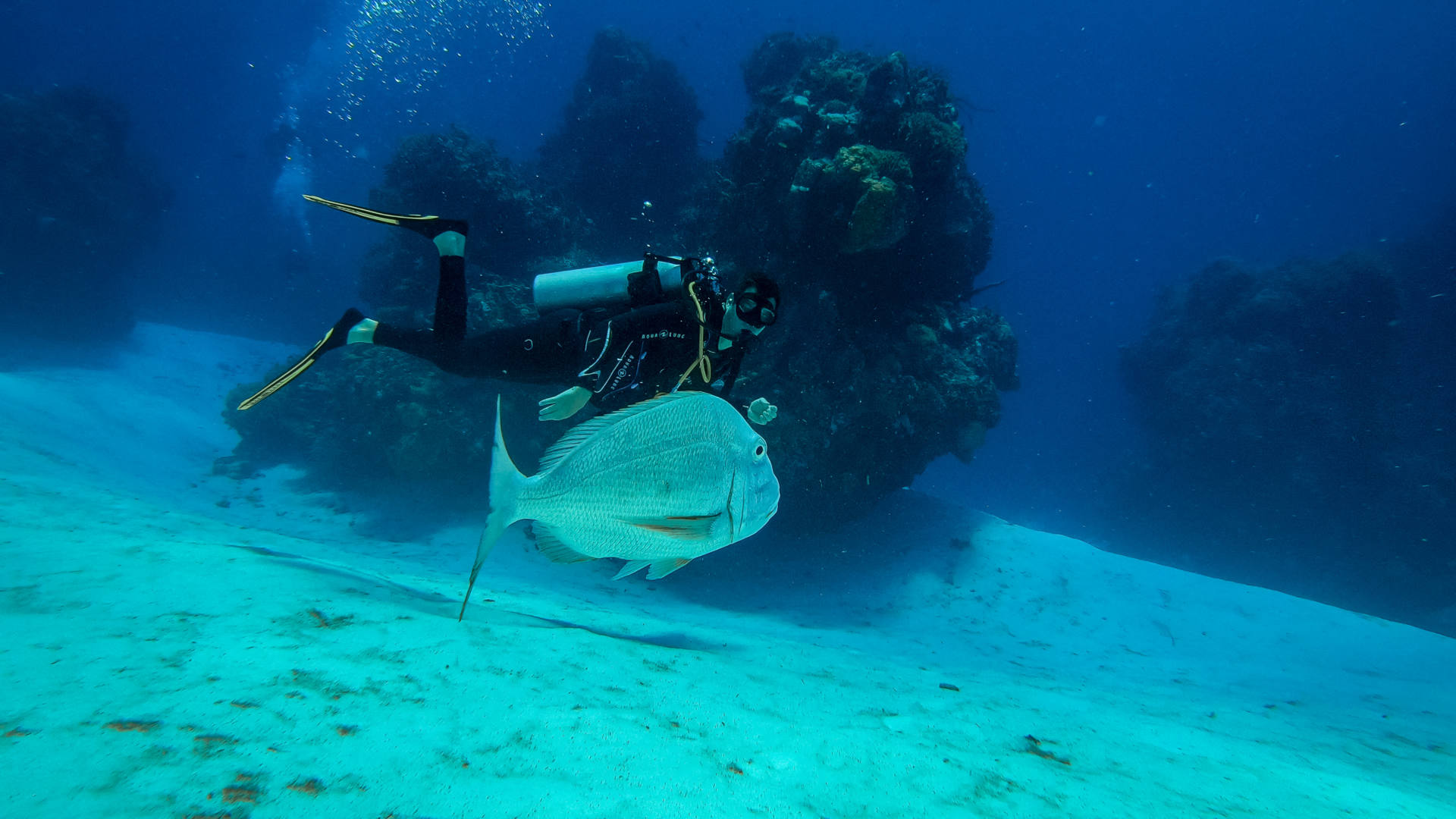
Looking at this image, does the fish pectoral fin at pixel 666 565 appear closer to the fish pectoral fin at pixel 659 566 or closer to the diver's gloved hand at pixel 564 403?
the fish pectoral fin at pixel 659 566

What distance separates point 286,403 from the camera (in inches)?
507

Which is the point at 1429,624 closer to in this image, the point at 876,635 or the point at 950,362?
the point at 950,362

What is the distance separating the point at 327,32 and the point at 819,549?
1787 inches

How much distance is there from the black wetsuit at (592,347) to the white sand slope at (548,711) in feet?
5.37

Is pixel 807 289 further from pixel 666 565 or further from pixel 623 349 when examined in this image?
pixel 666 565

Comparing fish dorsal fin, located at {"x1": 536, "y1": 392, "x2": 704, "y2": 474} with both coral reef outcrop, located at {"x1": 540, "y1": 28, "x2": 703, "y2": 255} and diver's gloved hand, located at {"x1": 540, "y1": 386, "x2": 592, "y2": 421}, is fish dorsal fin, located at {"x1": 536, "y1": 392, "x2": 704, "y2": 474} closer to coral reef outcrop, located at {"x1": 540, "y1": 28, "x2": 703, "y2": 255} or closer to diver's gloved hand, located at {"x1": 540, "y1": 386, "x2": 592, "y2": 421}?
diver's gloved hand, located at {"x1": 540, "y1": 386, "x2": 592, "y2": 421}

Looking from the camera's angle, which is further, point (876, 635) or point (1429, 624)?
point (1429, 624)

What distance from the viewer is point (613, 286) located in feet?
13.1

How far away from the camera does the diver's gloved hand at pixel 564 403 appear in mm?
3303

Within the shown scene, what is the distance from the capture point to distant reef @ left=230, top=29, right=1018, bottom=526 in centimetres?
799

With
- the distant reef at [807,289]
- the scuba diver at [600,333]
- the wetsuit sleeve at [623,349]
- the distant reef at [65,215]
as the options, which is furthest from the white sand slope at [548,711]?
the distant reef at [65,215]

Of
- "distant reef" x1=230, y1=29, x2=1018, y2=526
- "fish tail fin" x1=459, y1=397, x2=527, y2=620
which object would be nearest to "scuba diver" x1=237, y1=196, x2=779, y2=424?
"fish tail fin" x1=459, y1=397, x2=527, y2=620

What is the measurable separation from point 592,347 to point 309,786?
2659 millimetres

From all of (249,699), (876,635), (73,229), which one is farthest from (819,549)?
(73,229)
